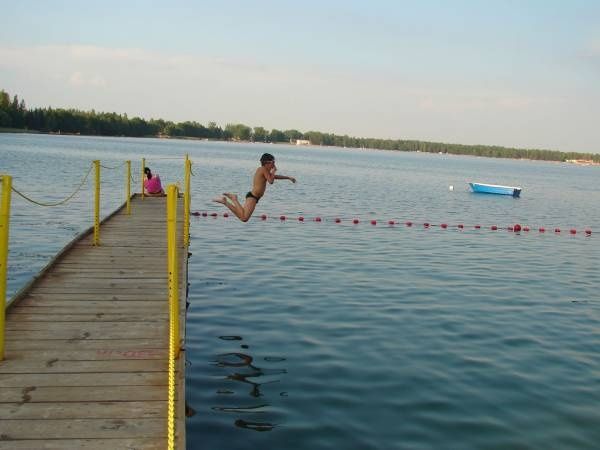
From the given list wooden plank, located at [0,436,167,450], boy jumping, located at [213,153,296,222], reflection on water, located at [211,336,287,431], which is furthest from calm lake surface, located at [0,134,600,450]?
boy jumping, located at [213,153,296,222]

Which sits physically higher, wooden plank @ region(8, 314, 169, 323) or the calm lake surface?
wooden plank @ region(8, 314, 169, 323)

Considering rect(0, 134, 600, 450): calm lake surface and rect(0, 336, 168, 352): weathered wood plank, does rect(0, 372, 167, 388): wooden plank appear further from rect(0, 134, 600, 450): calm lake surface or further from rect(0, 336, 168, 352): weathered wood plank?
rect(0, 134, 600, 450): calm lake surface

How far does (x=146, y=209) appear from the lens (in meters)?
20.9

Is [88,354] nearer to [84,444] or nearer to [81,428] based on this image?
[81,428]

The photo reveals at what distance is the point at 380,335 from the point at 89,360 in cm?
556

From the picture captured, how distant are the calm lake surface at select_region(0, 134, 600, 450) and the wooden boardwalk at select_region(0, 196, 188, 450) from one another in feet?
3.36

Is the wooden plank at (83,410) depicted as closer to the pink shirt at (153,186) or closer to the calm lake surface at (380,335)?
the calm lake surface at (380,335)

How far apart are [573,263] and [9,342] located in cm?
1761

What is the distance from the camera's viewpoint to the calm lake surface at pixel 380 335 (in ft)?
25.1

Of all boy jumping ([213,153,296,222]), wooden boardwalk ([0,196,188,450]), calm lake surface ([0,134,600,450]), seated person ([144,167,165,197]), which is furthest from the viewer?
seated person ([144,167,165,197])

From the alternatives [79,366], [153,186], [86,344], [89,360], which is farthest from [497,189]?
[79,366]

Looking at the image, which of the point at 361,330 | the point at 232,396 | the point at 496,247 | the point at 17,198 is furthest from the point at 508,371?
the point at 17,198

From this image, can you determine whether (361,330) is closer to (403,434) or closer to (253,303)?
(253,303)

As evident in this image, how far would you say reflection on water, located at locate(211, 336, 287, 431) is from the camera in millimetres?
7532
